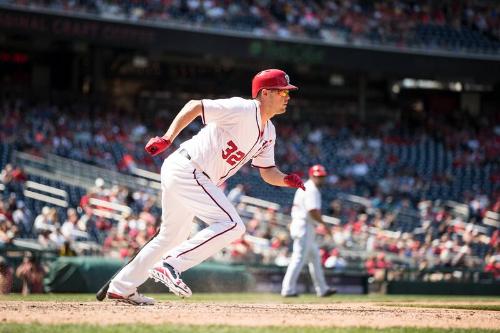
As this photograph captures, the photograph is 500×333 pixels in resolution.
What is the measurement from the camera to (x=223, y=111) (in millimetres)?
7250

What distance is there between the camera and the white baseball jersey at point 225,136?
7.27m

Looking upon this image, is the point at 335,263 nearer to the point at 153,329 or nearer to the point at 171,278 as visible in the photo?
the point at 171,278

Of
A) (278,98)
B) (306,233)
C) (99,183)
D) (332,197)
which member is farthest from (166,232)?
(332,197)

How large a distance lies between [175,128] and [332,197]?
59.7 ft

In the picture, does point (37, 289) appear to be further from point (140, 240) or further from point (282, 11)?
point (282, 11)

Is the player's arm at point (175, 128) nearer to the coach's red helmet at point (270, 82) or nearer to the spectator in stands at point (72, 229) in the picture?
the coach's red helmet at point (270, 82)

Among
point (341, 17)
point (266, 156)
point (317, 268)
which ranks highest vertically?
point (341, 17)

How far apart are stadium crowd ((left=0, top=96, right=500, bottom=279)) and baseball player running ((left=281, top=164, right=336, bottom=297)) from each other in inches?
22.6

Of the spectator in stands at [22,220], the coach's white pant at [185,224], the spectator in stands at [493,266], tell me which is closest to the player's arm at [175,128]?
the coach's white pant at [185,224]

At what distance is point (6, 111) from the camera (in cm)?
2448

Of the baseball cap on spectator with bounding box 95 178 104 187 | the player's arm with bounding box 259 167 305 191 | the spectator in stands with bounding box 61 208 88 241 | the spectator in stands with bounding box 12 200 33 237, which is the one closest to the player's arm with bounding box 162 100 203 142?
the player's arm with bounding box 259 167 305 191

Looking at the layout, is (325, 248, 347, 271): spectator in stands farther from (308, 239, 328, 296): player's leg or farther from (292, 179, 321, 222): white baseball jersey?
(292, 179, 321, 222): white baseball jersey

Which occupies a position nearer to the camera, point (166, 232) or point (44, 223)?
point (166, 232)

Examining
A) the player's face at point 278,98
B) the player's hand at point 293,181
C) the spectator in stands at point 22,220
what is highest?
the player's face at point 278,98
